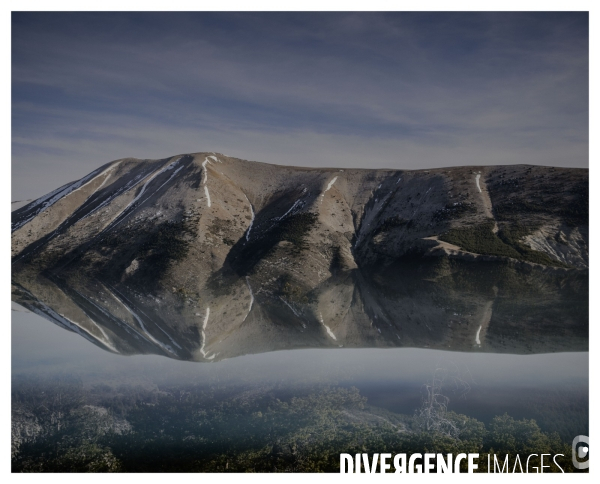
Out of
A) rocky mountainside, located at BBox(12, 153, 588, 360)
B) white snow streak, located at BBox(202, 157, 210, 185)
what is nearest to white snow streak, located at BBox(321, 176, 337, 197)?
rocky mountainside, located at BBox(12, 153, 588, 360)

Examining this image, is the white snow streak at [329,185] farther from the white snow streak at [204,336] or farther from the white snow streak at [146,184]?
the white snow streak at [204,336]

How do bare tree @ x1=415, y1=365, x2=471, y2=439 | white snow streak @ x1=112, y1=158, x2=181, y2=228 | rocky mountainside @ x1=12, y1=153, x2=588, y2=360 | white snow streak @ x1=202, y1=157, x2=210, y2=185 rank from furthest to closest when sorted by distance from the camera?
white snow streak @ x1=202, y1=157, x2=210, y2=185 → white snow streak @ x1=112, y1=158, x2=181, y2=228 → rocky mountainside @ x1=12, y1=153, x2=588, y2=360 → bare tree @ x1=415, y1=365, x2=471, y2=439

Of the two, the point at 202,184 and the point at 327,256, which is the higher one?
the point at 202,184

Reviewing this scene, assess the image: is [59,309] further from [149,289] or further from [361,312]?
[361,312]

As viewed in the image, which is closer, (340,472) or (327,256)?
(340,472)

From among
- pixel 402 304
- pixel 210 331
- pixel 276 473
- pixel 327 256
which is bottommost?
pixel 276 473

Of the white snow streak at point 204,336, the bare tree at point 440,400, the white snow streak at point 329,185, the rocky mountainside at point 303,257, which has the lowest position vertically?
the bare tree at point 440,400

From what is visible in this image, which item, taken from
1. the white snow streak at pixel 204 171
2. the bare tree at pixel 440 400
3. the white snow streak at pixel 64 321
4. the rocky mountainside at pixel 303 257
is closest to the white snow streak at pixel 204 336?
the rocky mountainside at pixel 303 257

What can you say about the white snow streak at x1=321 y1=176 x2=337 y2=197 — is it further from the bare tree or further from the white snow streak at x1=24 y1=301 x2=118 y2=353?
the bare tree
